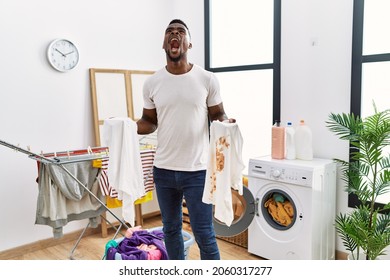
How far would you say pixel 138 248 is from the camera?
224 centimetres

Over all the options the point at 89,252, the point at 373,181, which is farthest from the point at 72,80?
the point at 373,181

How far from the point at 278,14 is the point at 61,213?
2426mm

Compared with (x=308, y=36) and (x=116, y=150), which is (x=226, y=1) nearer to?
(x=308, y=36)

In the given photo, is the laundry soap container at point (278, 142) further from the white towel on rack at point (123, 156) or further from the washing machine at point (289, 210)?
the white towel on rack at point (123, 156)

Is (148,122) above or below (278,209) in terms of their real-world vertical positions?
above

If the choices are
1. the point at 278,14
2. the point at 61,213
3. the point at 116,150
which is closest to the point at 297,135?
the point at 278,14

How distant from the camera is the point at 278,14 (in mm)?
2998

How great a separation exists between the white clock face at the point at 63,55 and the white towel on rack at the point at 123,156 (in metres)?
1.70

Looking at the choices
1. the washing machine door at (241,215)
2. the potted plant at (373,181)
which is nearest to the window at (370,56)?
the potted plant at (373,181)

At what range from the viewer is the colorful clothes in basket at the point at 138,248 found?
2152 mm

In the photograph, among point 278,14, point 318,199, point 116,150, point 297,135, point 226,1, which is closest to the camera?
point 116,150

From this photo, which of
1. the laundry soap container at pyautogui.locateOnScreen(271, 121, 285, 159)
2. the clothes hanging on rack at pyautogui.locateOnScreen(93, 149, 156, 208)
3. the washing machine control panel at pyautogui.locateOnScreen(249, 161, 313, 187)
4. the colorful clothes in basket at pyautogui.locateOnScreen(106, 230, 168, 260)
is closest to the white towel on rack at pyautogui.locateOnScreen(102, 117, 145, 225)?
the colorful clothes in basket at pyautogui.locateOnScreen(106, 230, 168, 260)

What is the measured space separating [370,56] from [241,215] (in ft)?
5.09

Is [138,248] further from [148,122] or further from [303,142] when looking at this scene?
[303,142]
